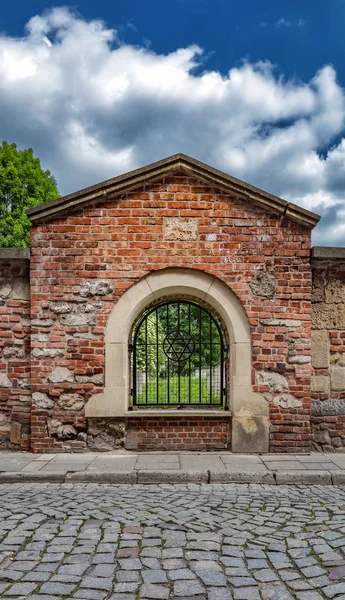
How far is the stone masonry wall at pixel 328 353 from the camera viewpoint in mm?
6934

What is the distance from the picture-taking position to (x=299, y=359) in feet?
22.1

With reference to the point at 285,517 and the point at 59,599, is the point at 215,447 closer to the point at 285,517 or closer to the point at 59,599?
the point at 285,517

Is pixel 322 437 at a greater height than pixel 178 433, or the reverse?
pixel 178 433

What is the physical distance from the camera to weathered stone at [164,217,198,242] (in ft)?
22.3

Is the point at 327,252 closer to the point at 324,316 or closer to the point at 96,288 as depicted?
the point at 324,316

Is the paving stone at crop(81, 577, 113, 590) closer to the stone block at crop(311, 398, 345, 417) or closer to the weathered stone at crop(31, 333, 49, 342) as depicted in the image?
the weathered stone at crop(31, 333, 49, 342)

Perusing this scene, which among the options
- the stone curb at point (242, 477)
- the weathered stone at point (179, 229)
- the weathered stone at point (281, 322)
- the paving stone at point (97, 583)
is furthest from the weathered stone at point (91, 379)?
the paving stone at point (97, 583)

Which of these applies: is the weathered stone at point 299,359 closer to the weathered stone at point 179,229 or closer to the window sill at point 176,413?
the window sill at point 176,413

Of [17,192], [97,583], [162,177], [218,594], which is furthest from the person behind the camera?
[17,192]

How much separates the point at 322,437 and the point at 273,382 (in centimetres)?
112

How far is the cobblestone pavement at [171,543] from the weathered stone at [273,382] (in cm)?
160

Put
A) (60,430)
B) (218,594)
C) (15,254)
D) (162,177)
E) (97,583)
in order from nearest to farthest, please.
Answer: (218,594) < (97,583) < (60,430) < (15,254) < (162,177)

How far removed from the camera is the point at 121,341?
21.9ft

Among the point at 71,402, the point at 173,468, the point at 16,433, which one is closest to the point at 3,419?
the point at 16,433
